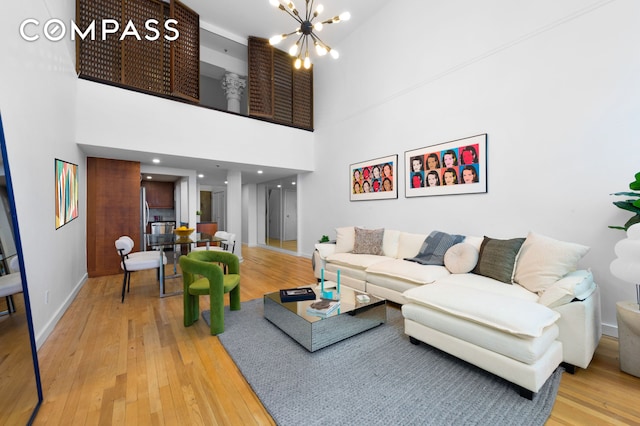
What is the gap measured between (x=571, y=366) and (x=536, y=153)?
222 centimetres

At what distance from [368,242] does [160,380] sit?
3.17 m

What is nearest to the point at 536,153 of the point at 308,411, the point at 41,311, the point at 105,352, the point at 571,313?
the point at 571,313

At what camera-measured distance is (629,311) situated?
1.86 metres

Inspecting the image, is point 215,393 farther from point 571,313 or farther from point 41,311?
point 571,313

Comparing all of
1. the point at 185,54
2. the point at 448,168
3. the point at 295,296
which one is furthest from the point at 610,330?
the point at 185,54

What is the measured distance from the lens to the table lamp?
1838mm

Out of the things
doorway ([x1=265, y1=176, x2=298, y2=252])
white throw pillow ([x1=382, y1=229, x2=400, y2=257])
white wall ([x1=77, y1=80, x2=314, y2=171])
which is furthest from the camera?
doorway ([x1=265, y1=176, x2=298, y2=252])

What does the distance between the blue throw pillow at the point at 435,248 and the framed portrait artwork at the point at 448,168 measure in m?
0.70

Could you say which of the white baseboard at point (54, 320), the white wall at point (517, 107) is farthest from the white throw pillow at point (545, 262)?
the white baseboard at point (54, 320)

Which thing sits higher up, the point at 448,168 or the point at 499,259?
the point at 448,168

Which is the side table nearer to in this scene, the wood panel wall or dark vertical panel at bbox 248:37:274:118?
dark vertical panel at bbox 248:37:274:118

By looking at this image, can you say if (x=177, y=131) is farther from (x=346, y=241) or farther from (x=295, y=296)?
(x=295, y=296)

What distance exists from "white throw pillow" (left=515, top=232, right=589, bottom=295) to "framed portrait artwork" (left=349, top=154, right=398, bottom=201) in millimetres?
2197

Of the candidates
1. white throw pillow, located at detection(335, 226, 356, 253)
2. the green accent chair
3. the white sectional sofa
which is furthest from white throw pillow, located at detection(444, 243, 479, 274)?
the green accent chair
